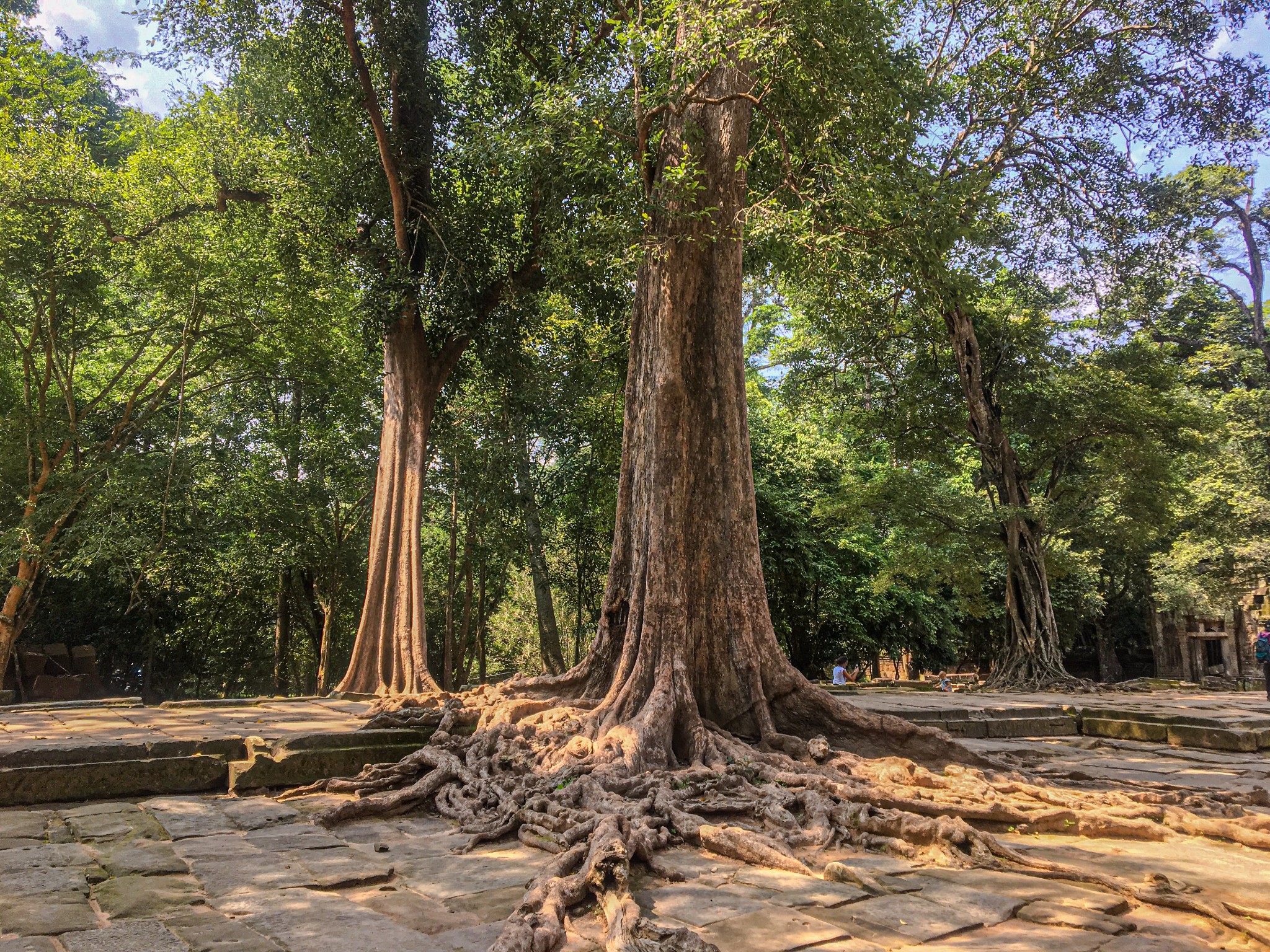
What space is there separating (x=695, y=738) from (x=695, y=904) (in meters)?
2.25

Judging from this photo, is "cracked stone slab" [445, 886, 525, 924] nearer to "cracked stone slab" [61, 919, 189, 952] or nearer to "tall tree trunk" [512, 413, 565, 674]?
"cracked stone slab" [61, 919, 189, 952]

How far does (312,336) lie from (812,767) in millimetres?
10623

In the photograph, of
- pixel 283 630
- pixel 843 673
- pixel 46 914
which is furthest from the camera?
pixel 283 630

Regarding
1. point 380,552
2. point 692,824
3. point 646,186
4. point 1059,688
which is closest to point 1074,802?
point 692,824

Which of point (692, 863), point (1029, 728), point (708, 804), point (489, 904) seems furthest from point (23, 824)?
point (1029, 728)

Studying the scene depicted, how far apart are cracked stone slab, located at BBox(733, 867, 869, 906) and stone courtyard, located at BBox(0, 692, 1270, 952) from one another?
0.04ft

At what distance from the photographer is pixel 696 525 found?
6.11 metres

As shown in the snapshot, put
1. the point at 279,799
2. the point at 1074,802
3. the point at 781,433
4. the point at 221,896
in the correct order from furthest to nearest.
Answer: the point at 781,433
the point at 279,799
the point at 1074,802
the point at 221,896

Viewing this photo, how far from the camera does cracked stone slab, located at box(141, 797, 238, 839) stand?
3.88 metres

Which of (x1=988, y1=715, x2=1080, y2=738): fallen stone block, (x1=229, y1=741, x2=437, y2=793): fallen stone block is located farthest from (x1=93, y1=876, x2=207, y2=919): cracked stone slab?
A: (x1=988, y1=715, x2=1080, y2=738): fallen stone block

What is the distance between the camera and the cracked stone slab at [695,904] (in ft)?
9.02

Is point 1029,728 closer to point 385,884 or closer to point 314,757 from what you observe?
point 314,757

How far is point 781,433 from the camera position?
1877 cm

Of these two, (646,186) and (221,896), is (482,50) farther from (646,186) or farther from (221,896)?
(221,896)
